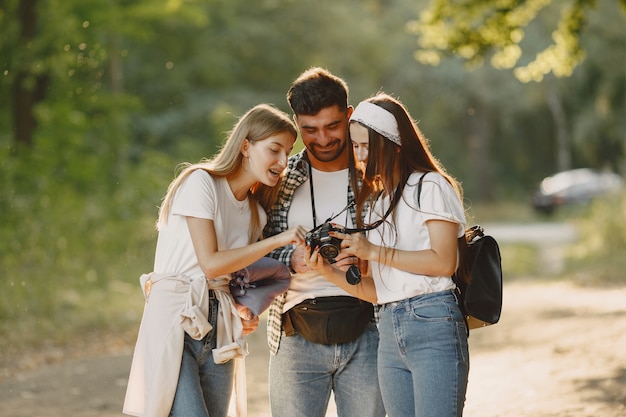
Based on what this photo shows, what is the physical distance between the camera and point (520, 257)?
63.9 ft

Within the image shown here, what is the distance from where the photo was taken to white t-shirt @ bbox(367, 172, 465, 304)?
3.57 metres

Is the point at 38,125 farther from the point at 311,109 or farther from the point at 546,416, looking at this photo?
the point at 311,109

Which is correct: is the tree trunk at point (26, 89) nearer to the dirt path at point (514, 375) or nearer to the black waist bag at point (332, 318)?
the dirt path at point (514, 375)

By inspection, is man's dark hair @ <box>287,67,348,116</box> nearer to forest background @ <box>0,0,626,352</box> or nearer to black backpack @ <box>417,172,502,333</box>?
black backpack @ <box>417,172,502,333</box>

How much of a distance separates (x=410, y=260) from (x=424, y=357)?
35 centimetres

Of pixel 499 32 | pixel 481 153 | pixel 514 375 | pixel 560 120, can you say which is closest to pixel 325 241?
pixel 514 375

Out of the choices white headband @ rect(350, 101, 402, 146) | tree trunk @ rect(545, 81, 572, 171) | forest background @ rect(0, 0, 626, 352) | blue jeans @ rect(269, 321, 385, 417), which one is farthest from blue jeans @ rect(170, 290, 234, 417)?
tree trunk @ rect(545, 81, 572, 171)

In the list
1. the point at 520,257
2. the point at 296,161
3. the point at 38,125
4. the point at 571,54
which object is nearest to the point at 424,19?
the point at 571,54

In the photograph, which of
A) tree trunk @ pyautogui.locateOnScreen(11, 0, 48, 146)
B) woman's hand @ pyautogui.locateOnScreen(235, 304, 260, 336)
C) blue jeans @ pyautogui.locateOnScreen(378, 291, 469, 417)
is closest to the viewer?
blue jeans @ pyautogui.locateOnScreen(378, 291, 469, 417)

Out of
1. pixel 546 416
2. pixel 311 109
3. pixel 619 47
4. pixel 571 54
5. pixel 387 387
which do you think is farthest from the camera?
pixel 619 47

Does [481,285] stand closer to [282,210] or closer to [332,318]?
[332,318]

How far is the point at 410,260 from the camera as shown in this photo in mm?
3551

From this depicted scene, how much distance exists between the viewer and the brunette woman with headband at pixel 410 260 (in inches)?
139

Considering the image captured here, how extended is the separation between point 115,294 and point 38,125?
4.94 m
